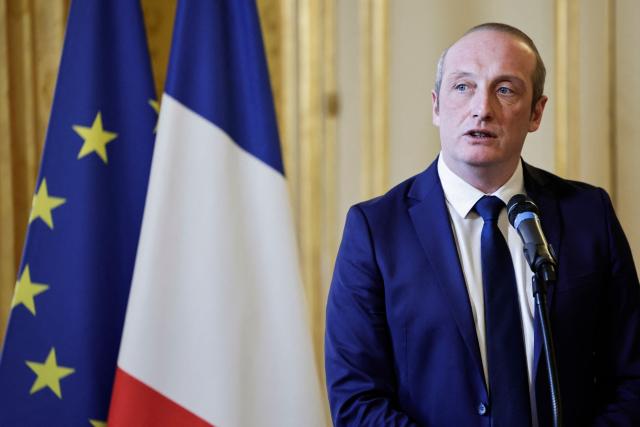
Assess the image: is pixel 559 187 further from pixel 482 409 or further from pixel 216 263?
pixel 216 263

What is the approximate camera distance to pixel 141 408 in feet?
7.10

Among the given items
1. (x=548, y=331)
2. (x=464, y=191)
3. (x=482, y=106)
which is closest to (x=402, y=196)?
(x=464, y=191)

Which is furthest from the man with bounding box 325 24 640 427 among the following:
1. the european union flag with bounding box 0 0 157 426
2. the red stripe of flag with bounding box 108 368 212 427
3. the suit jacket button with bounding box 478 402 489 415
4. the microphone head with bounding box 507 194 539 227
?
the european union flag with bounding box 0 0 157 426

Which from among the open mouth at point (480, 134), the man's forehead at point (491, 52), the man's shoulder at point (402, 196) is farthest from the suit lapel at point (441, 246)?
the man's forehead at point (491, 52)

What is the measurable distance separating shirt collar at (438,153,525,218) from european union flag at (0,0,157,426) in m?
0.95

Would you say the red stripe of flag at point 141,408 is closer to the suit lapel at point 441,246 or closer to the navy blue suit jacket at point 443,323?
the navy blue suit jacket at point 443,323

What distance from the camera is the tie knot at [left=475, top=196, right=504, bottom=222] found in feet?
5.62

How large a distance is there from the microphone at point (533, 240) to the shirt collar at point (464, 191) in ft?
0.72

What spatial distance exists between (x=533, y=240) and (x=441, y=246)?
290 millimetres

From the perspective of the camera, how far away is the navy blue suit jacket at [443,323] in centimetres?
164

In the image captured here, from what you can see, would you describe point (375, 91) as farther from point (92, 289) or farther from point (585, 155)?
point (92, 289)

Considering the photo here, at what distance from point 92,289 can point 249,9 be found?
35.1 inches

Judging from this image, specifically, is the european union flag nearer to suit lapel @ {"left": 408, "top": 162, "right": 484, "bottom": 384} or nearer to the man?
the man

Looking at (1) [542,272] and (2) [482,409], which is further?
(2) [482,409]
